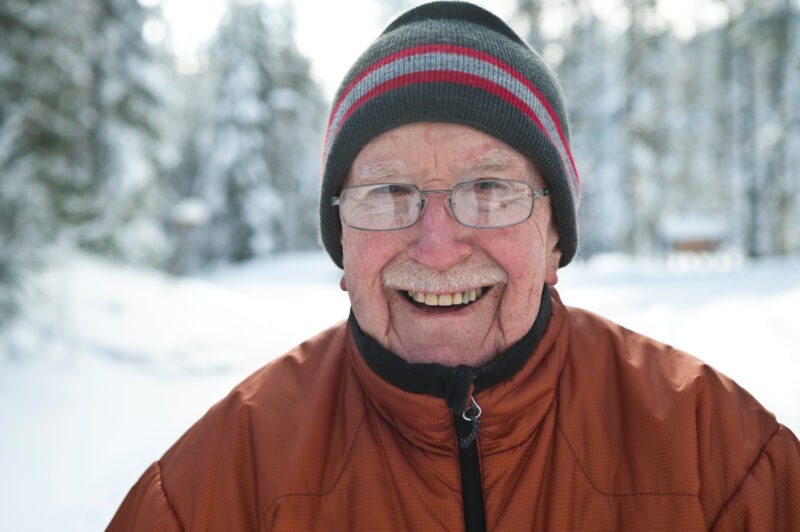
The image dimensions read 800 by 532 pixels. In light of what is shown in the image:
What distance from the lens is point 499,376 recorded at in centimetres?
146

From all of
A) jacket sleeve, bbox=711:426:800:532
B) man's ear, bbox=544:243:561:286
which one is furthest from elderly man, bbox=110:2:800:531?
man's ear, bbox=544:243:561:286

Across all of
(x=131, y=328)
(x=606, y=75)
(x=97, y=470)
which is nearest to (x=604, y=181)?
(x=606, y=75)

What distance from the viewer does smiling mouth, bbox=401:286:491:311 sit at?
1.60m

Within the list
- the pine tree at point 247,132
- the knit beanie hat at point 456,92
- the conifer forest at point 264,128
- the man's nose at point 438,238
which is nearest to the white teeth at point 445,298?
the man's nose at point 438,238

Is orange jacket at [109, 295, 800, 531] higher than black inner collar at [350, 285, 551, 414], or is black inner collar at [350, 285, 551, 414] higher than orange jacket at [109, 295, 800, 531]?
black inner collar at [350, 285, 551, 414]

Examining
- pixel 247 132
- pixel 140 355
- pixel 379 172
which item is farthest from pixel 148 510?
pixel 247 132

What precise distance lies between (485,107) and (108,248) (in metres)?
6.80

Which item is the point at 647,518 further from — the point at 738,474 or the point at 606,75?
the point at 606,75

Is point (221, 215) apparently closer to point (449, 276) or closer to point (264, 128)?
point (264, 128)

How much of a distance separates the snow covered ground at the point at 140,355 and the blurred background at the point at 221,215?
27mm

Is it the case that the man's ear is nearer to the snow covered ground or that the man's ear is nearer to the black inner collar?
the black inner collar

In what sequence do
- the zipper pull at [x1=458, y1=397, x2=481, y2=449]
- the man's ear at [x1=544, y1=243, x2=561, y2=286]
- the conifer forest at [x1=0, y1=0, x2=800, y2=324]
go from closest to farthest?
the zipper pull at [x1=458, y1=397, x2=481, y2=449] → the man's ear at [x1=544, y1=243, x2=561, y2=286] → the conifer forest at [x1=0, y1=0, x2=800, y2=324]

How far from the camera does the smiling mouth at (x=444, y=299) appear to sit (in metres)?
1.60

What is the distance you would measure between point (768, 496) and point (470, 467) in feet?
2.37
